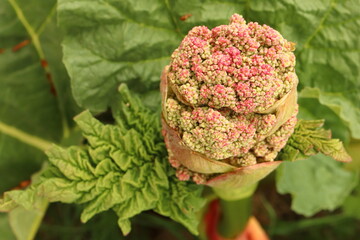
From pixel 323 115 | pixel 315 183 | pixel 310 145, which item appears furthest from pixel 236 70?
pixel 315 183

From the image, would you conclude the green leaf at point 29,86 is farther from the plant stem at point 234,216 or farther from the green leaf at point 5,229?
the plant stem at point 234,216

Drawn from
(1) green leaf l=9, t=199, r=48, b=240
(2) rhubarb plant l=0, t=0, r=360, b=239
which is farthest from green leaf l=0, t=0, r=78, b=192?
(1) green leaf l=9, t=199, r=48, b=240

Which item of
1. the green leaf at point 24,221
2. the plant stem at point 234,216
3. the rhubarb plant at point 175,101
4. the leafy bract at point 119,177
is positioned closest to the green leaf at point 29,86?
the rhubarb plant at point 175,101

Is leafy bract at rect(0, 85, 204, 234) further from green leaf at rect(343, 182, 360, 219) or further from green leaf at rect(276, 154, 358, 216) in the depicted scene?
green leaf at rect(343, 182, 360, 219)

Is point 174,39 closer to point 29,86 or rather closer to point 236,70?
point 236,70

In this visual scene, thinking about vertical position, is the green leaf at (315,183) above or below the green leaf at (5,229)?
above

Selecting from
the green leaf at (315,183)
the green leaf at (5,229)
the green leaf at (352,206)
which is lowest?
the green leaf at (352,206)
